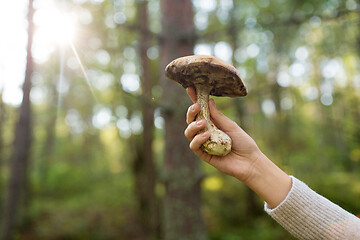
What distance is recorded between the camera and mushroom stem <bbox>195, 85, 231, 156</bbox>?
68.9 inches

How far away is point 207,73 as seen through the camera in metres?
1.77

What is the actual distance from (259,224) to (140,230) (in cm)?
406

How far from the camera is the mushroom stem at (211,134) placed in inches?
68.9

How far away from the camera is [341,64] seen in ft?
75.4

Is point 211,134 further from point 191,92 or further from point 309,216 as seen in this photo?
point 309,216

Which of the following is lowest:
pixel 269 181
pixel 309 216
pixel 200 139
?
pixel 309 216

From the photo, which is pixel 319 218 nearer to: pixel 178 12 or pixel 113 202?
pixel 178 12

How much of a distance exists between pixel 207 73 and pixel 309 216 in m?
1.22

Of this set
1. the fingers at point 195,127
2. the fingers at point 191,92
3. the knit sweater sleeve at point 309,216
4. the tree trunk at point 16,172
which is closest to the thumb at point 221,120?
the fingers at point 191,92

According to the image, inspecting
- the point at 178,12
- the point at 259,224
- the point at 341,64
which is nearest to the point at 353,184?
the point at 259,224

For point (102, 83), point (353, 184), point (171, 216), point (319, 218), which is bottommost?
point (353, 184)

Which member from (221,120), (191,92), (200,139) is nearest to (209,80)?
(191,92)

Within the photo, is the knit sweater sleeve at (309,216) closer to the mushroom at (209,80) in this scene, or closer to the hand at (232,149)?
the hand at (232,149)

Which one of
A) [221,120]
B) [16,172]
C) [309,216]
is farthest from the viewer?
[16,172]
